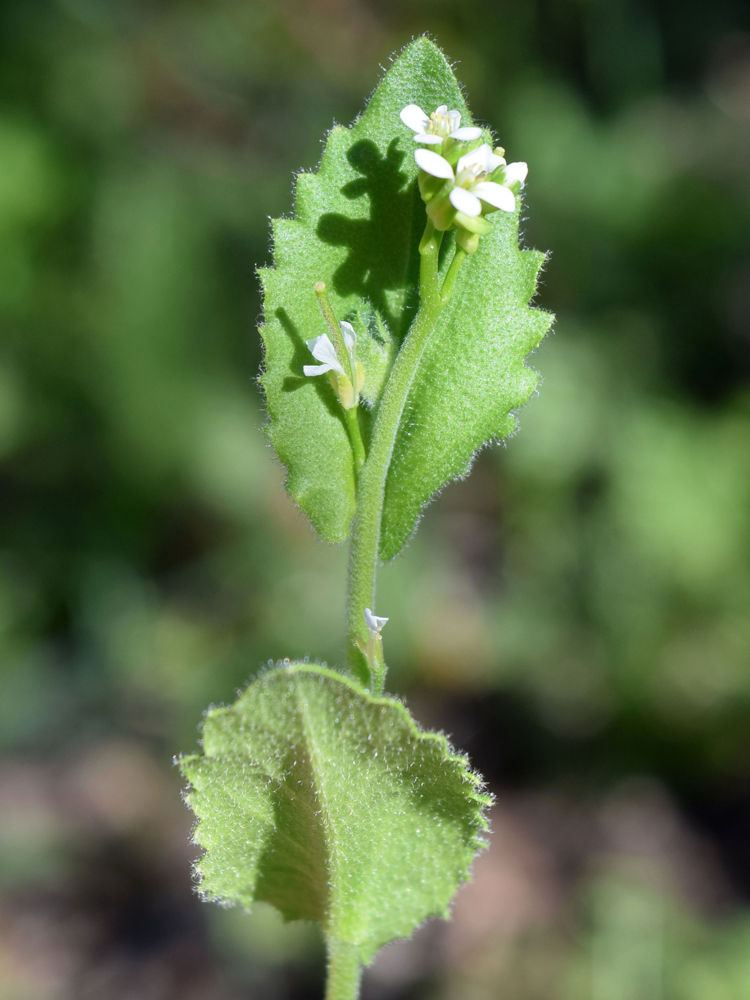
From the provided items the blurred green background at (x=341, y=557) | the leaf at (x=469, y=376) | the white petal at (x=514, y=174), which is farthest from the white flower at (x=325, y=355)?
the blurred green background at (x=341, y=557)

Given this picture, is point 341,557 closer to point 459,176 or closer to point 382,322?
point 382,322

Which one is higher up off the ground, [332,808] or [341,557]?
[341,557]

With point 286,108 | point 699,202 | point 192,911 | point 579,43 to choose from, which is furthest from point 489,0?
point 192,911

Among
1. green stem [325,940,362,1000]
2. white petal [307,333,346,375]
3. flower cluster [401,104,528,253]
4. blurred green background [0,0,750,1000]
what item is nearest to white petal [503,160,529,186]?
flower cluster [401,104,528,253]

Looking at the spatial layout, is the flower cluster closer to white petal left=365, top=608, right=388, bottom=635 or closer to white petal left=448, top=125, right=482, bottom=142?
white petal left=448, top=125, right=482, bottom=142

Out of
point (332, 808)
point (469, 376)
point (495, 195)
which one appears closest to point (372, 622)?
point (332, 808)
